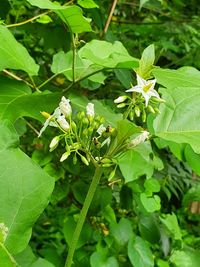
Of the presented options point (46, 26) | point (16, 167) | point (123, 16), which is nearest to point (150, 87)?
point (16, 167)

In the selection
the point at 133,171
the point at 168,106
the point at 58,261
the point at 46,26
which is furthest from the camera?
the point at 46,26

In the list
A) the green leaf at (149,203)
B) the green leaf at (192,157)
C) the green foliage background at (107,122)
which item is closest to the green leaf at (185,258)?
the green foliage background at (107,122)

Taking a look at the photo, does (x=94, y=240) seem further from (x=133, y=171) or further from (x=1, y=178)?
(x=1, y=178)

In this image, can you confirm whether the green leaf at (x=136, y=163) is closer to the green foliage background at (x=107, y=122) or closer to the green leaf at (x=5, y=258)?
the green foliage background at (x=107, y=122)

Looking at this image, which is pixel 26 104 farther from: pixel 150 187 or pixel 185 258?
pixel 185 258

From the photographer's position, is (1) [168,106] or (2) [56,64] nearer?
(1) [168,106]

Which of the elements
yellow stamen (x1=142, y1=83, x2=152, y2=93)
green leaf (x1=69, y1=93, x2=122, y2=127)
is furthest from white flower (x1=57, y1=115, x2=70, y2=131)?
green leaf (x1=69, y1=93, x2=122, y2=127)

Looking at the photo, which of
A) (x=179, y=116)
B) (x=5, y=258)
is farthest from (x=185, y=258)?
(x=5, y=258)
